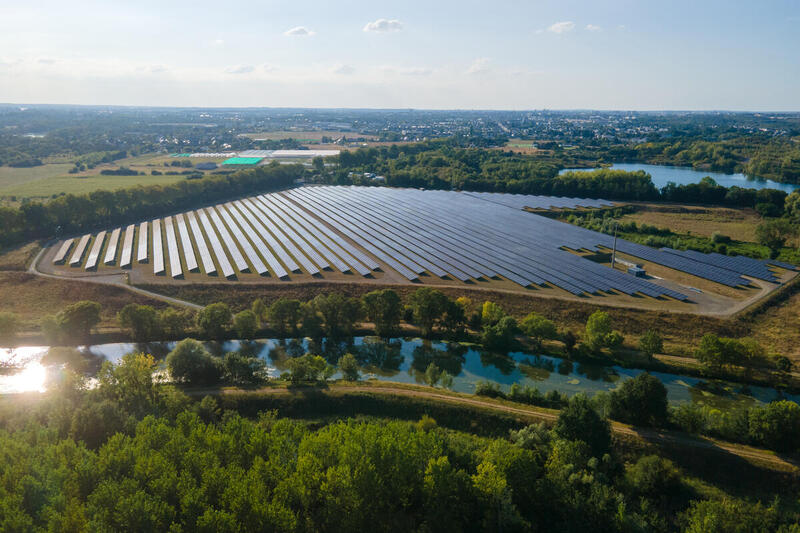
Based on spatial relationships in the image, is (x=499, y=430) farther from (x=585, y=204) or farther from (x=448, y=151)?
(x=448, y=151)

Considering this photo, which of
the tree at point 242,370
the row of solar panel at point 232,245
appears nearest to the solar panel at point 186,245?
the row of solar panel at point 232,245

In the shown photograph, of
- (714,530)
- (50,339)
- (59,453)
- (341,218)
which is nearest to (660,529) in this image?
(714,530)

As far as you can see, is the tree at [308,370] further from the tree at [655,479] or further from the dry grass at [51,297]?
the dry grass at [51,297]

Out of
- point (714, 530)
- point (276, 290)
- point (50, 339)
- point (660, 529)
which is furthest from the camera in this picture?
point (276, 290)

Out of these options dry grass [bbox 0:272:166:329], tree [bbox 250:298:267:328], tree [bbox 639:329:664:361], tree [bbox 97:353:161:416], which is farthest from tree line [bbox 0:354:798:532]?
dry grass [bbox 0:272:166:329]

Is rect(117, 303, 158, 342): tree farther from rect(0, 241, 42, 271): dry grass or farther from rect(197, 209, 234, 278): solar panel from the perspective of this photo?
rect(0, 241, 42, 271): dry grass

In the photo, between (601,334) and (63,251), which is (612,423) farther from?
(63,251)

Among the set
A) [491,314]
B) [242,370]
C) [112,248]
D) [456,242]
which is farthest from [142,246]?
[491,314]
